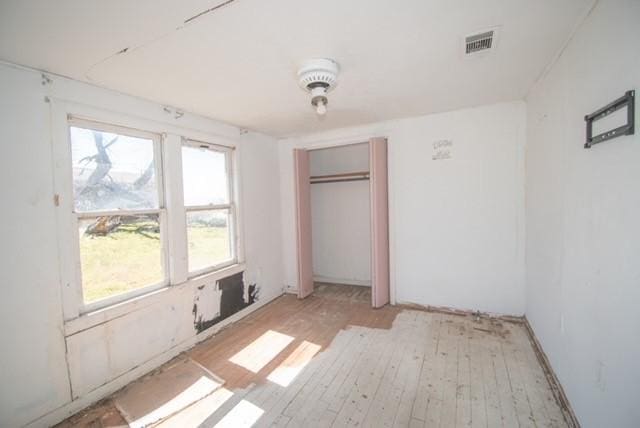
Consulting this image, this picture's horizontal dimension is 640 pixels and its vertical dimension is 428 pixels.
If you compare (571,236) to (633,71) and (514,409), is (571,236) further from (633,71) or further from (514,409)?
(514,409)

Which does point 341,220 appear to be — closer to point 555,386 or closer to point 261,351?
point 261,351

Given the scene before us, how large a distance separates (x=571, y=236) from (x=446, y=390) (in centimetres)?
131

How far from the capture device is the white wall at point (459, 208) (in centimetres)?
282

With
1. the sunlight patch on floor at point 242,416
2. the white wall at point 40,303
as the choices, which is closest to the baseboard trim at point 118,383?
→ the white wall at point 40,303

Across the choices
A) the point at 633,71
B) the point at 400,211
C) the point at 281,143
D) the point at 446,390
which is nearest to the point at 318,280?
the point at 400,211

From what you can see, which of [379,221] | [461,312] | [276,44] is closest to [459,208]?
[379,221]

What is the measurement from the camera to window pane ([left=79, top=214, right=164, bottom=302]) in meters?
1.98

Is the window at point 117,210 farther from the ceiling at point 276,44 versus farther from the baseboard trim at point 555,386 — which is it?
the baseboard trim at point 555,386

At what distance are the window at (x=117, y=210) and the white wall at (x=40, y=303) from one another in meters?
0.17

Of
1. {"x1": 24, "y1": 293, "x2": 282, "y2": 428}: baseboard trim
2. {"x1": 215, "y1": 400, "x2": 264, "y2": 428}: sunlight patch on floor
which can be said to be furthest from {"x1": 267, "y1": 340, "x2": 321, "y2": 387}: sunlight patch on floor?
{"x1": 24, "y1": 293, "x2": 282, "y2": 428}: baseboard trim

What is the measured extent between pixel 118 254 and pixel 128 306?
1.37 feet

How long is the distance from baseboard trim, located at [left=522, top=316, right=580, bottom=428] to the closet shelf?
103 inches

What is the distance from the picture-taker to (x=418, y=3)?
4.07 feet

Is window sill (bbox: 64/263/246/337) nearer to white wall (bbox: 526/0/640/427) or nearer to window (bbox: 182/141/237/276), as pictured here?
window (bbox: 182/141/237/276)
